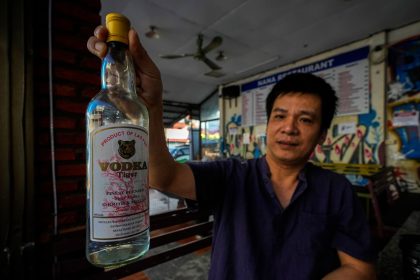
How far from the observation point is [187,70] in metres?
4.55

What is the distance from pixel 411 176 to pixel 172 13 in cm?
367

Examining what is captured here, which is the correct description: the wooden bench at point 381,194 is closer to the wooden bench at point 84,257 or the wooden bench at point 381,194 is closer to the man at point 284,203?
the man at point 284,203

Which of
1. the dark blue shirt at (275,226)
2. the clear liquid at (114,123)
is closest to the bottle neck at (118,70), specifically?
the clear liquid at (114,123)

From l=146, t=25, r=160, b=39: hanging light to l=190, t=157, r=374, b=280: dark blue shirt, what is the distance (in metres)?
2.72

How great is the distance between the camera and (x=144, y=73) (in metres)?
0.53

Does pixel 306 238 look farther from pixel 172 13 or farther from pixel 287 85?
pixel 172 13

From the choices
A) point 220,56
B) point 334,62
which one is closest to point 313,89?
point 220,56

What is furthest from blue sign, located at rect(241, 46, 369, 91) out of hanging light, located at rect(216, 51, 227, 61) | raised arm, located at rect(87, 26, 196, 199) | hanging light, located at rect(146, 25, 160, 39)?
raised arm, located at rect(87, 26, 196, 199)

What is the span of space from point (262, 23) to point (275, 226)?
110 inches

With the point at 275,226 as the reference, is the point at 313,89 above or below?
above

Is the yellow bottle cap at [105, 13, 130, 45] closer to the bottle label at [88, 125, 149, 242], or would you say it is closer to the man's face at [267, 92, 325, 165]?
the bottle label at [88, 125, 149, 242]

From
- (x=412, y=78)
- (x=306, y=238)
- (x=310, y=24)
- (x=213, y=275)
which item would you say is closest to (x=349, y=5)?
(x=310, y=24)

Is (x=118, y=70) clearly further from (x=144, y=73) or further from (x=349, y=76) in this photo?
(x=349, y=76)

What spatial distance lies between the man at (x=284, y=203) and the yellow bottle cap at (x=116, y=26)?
23 centimetres
